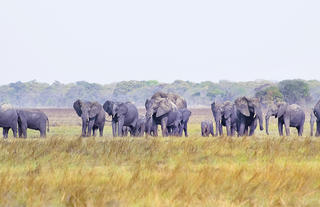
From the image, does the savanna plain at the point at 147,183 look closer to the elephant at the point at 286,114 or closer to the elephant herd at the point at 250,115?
the elephant herd at the point at 250,115

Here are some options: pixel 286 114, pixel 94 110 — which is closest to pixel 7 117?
pixel 94 110

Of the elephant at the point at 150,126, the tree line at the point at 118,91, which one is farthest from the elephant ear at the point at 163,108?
the tree line at the point at 118,91

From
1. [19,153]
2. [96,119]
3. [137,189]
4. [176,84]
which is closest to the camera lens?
[137,189]

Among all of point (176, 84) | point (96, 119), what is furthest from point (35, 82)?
point (96, 119)

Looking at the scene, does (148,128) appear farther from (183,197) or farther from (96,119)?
(183,197)

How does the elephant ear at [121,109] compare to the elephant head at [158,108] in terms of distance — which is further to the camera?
the elephant ear at [121,109]

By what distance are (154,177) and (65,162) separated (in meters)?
3.64

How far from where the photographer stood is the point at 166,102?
26.0 meters

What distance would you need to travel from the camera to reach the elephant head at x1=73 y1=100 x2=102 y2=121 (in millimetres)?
26983

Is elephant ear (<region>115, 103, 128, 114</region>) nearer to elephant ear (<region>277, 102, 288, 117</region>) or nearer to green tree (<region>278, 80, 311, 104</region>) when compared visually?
elephant ear (<region>277, 102, 288, 117</region>)

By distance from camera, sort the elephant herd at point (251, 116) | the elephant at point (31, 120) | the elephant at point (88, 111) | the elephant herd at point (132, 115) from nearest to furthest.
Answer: the elephant herd at point (251, 116), the elephant at point (31, 120), the elephant herd at point (132, 115), the elephant at point (88, 111)

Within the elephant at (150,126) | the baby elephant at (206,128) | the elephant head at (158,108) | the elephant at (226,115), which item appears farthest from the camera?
the baby elephant at (206,128)

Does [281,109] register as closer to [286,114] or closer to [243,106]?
[286,114]

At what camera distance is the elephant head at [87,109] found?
88.5ft
